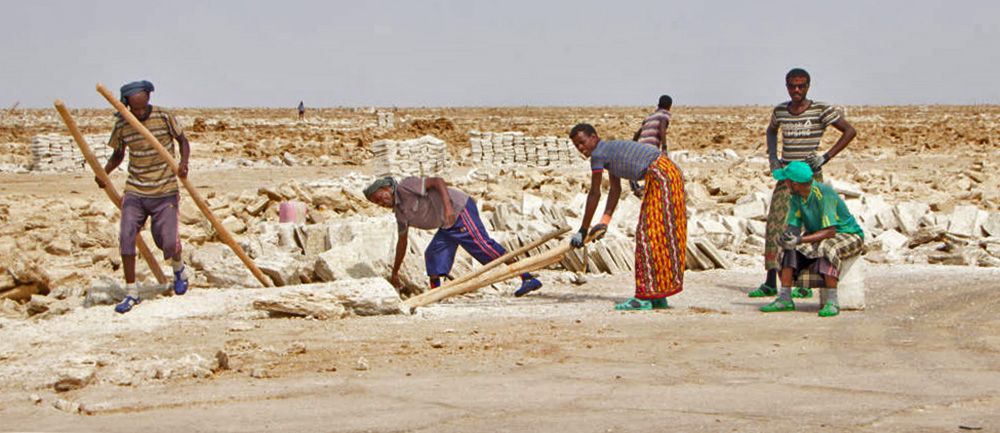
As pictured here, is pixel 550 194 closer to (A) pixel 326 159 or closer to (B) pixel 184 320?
(B) pixel 184 320

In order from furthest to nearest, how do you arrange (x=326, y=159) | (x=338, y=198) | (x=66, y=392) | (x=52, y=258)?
(x=326, y=159) < (x=338, y=198) < (x=52, y=258) < (x=66, y=392)

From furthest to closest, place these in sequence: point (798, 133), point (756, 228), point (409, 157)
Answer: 1. point (409, 157)
2. point (756, 228)
3. point (798, 133)

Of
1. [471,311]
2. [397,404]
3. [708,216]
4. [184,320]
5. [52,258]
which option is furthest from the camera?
[708,216]

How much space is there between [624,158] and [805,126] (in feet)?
4.33

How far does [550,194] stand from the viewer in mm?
14219

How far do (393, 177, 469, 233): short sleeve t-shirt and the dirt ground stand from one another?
0.59m

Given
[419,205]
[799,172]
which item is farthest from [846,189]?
[419,205]

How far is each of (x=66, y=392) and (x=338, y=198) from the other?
7.78m

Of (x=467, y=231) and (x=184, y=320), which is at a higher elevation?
(x=467, y=231)

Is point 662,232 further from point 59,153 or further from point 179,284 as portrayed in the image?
point 59,153

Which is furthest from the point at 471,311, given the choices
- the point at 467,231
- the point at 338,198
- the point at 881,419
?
the point at 338,198

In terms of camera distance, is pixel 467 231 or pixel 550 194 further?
pixel 550 194

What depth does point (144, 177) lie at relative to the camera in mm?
7012

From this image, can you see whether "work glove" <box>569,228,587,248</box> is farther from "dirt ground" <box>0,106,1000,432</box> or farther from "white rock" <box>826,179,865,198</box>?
"white rock" <box>826,179,865,198</box>
